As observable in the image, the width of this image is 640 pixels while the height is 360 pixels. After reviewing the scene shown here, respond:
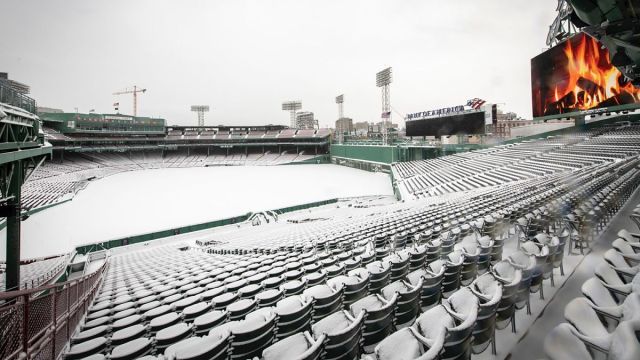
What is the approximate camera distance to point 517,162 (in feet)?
91.0

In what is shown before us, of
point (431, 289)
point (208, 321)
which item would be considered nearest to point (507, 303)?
point (431, 289)

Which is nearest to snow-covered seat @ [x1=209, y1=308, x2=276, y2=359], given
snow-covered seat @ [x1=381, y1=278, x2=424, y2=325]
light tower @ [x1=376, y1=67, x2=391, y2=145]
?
snow-covered seat @ [x1=381, y1=278, x2=424, y2=325]

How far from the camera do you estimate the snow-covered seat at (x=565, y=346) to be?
7.39 ft

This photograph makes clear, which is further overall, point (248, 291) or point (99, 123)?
point (99, 123)

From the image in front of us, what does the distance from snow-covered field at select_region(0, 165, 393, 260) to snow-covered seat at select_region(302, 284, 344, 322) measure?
1926 centimetres

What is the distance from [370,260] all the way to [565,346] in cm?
464

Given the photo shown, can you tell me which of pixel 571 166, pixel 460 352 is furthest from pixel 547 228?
pixel 571 166

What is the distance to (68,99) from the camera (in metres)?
131

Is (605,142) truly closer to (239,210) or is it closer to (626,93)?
(626,93)

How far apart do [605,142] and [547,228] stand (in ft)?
82.2

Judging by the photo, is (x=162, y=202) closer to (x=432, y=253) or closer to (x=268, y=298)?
(x=268, y=298)

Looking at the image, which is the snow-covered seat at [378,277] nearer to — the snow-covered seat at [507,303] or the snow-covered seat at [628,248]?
the snow-covered seat at [507,303]

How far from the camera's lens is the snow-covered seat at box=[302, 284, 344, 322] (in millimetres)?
4109

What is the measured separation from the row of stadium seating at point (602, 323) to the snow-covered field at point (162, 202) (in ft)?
72.3
